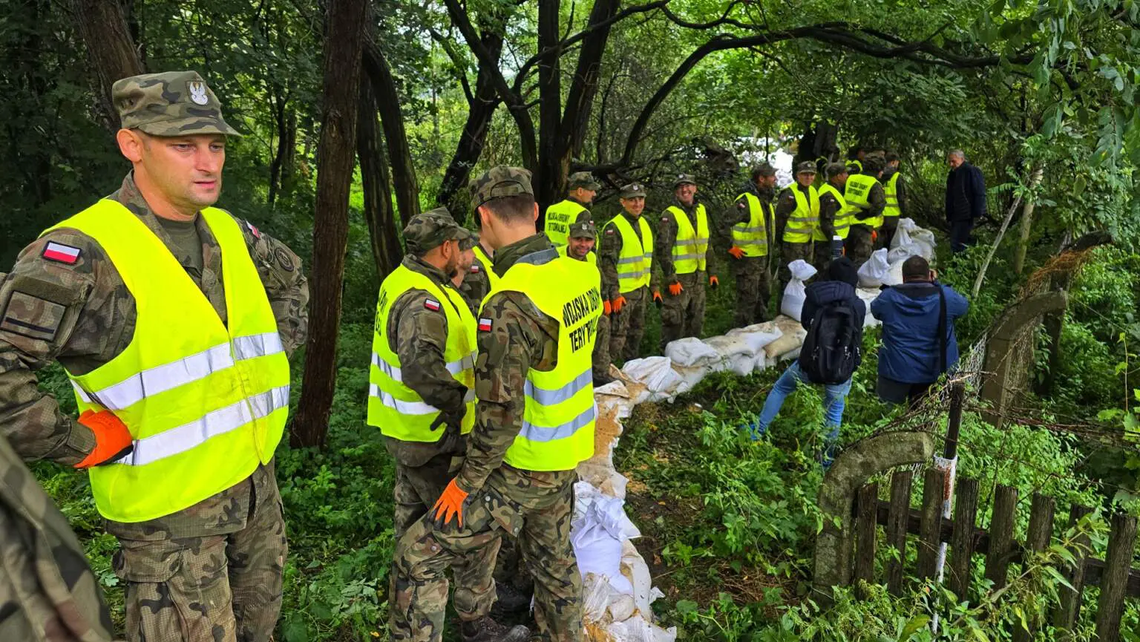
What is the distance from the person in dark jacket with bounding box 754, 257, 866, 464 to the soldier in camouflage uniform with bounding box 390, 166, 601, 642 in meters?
2.51

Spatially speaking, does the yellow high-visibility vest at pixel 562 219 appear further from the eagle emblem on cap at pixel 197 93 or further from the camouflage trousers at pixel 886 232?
the camouflage trousers at pixel 886 232

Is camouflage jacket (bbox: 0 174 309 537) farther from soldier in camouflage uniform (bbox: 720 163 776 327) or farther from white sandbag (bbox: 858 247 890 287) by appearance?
white sandbag (bbox: 858 247 890 287)

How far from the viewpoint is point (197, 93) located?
197 centimetres

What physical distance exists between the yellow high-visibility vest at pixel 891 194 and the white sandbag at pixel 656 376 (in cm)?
492

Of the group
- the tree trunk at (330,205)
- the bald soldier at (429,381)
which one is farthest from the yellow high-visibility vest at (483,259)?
the bald soldier at (429,381)

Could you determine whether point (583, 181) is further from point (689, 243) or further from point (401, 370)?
point (401, 370)

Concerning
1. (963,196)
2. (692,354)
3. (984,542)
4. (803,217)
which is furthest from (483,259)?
(963,196)

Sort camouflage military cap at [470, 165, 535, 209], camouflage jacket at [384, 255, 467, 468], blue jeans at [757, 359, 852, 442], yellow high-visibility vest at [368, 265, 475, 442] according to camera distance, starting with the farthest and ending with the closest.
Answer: blue jeans at [757, 359, 852, 442] < yellow high-visibility vest at [368, 265, 475, 442] < camouflage jacket at [384, 255, 467, 468] < camouflage military cap at [470, 165, 535, 209]

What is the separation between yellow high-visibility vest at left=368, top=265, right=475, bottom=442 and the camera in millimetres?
2869

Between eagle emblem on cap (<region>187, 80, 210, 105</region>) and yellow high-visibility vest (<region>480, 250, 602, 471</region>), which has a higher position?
eagle emblem on cap (<region>187, 80, 210, 105</region>)

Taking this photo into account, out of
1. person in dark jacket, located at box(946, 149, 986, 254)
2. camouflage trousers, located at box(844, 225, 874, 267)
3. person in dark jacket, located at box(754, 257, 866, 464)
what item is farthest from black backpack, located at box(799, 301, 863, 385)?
person in dark jacket, located at box(946, 149, 986, 254)

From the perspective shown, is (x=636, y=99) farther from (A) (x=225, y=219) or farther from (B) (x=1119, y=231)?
(A) (x=225, y=219)

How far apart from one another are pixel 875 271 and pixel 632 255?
3.67m

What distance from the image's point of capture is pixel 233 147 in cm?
812
